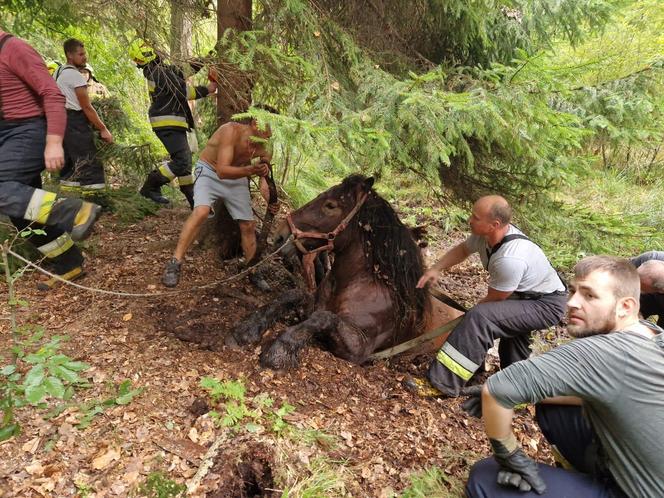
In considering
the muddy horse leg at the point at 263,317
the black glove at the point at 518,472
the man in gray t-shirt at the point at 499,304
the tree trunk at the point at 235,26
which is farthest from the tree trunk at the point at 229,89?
the black glove at the point at 518,472

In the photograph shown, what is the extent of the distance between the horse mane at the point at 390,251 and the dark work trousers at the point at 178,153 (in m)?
2.84

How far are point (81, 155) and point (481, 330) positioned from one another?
528 centimetres

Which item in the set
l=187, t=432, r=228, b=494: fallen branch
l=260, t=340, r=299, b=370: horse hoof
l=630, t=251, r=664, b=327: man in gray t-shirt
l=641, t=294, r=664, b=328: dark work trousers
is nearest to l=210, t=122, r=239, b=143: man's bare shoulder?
l=260, t=340, r=299, b=370: horse hoof

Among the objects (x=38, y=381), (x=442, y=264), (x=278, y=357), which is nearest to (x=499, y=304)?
(x=442, y=264)

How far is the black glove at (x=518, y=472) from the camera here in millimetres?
2215

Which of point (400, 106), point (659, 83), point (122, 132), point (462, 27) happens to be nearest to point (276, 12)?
point (400, 106)

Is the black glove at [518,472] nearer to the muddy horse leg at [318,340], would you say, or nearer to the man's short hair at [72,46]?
the muddy horse leg at [318,340]

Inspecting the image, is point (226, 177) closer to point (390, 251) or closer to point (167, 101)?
point (390, 251)

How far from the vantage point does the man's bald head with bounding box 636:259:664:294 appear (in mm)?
3529

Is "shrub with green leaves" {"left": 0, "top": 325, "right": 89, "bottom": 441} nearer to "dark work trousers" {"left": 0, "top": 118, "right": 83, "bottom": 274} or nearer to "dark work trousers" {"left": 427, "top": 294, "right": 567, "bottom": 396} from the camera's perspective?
"dark work trousers" {"left": 0, "top": 118, "right": 83, "bottom": 274}

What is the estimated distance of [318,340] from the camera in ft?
12.8

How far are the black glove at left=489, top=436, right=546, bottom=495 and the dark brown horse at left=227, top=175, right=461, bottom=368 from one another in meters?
1.77

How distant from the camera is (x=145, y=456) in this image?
8.12 feet

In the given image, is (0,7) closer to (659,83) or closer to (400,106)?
(400,106)
